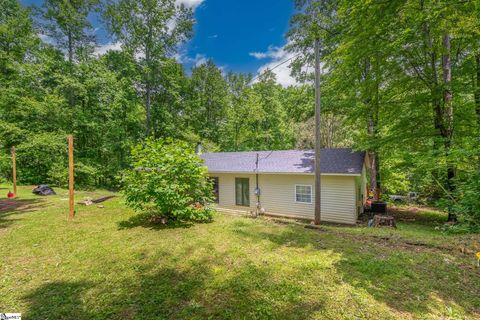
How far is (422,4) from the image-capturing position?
17.8ft

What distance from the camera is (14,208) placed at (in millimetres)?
9203

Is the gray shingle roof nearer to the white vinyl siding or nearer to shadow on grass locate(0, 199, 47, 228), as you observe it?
the white vinyl siding

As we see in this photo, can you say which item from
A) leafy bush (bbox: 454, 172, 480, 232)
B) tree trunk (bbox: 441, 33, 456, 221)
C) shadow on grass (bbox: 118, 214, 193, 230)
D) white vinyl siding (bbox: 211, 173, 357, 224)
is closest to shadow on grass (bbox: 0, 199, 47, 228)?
shadow on grass (bbox: 118, 214, 193, 230)

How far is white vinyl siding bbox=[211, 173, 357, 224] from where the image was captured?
10266 millimetres

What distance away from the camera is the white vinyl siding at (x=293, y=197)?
10.3 m

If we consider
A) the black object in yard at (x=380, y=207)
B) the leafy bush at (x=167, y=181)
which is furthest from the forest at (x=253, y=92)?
the leafy bush at (x=167, y=181)

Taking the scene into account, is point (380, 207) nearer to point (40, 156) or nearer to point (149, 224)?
point (149, 224)

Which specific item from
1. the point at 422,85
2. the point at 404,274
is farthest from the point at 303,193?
the point at 404,274

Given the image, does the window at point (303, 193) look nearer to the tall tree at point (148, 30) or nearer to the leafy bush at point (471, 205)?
the leafy bush at point (471, 205)

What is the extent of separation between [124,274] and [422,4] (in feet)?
27.9

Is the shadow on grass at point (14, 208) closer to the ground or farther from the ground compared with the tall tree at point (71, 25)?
closer to the ground

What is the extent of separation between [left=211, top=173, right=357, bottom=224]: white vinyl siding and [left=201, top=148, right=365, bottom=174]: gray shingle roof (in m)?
0.37

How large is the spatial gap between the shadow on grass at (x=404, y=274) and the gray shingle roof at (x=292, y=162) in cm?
552

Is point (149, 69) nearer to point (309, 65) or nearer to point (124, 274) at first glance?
point (309, 65)
